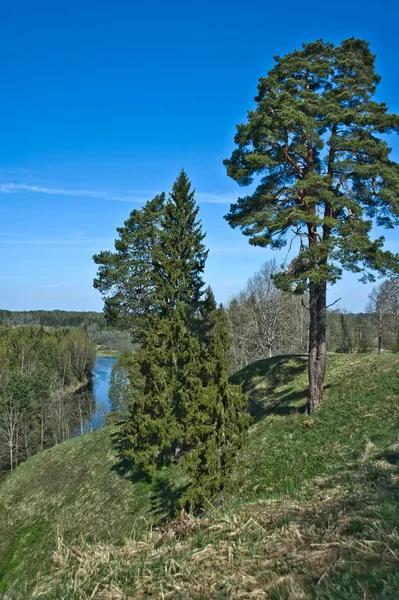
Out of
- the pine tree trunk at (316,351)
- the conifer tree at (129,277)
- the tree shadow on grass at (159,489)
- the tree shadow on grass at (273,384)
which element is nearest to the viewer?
→ the tree shadow on grass at (159,489)

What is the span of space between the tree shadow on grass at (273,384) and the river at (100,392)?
3201 centimetres

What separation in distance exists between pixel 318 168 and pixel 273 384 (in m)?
11.0

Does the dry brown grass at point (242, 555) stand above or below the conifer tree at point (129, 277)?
below

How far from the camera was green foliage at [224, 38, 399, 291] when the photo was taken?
41.8 ft

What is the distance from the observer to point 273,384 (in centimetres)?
1994

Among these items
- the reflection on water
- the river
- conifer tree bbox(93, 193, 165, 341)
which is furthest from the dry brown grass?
the river

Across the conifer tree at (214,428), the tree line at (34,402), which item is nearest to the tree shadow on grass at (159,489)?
the conifer tree at (214,428)

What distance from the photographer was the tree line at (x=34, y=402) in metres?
37.1

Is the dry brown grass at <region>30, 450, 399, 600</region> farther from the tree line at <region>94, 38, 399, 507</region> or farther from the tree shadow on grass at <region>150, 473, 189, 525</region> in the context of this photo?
the tree shadow on grass at <region>150, 473, 189, 525</region>

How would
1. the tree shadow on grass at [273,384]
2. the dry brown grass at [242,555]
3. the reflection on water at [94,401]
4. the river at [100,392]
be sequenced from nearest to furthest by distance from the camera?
1. the dry brown grass at [242,555]
2. the tree shadow on grass at [273,384]
3. the reflection on water at [94,401]
4. the river at [100,392]

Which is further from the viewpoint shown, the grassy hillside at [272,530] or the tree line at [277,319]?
the tree line at [277,319]

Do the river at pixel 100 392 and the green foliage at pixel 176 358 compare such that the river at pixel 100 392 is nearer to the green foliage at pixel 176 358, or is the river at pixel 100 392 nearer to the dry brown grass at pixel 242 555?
the green foliage at pixel 176 358

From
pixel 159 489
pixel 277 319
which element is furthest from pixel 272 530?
pixel 277 319

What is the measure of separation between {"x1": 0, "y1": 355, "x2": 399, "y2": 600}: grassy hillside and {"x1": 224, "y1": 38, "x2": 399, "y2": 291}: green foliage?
191 inches
